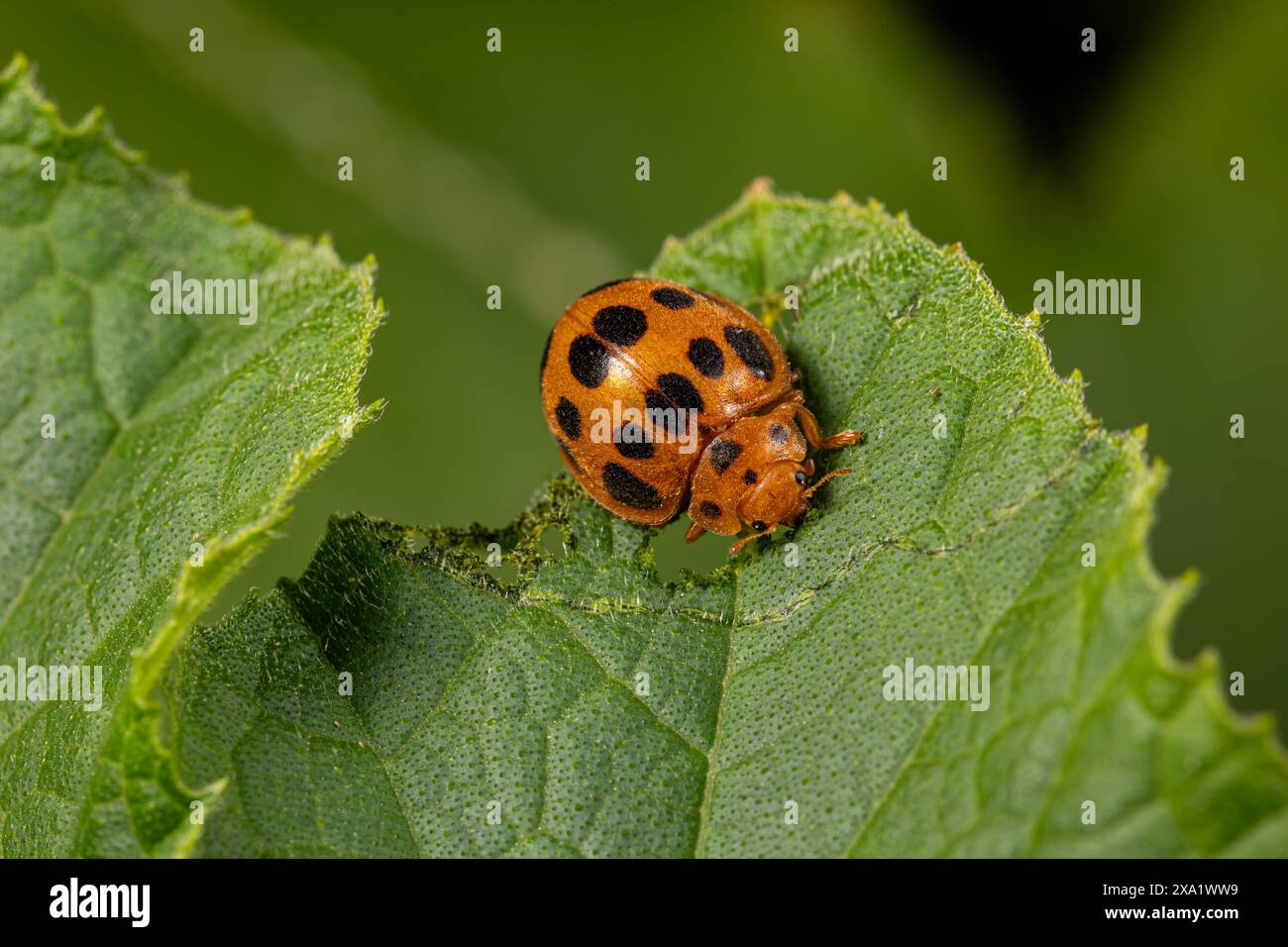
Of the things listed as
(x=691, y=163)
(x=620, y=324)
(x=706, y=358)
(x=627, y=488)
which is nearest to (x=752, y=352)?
(x=706, y=358)

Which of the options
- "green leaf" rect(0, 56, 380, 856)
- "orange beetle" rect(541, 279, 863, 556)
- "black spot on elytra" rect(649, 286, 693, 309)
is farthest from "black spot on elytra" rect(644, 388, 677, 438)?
"green leaf" rect(0, 56, 380, 856)

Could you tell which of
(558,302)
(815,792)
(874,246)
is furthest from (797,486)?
(558,302)

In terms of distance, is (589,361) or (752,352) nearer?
(752,352)

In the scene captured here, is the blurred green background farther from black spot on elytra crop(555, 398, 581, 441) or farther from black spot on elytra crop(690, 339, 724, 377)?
black spot on elytra crop(690, 339, 724, 377)

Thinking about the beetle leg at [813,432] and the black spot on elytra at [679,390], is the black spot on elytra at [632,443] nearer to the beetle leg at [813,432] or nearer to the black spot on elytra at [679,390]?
the black spot on elytra at [679,390]

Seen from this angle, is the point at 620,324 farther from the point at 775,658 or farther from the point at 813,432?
the point at 775,658

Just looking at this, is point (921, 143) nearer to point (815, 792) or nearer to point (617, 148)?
point (617, 148)
